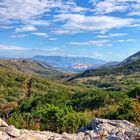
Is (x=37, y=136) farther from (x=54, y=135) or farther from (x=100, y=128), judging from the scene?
(x=100, y=128)

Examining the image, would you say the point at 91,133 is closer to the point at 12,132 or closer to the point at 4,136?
the point at 12,132

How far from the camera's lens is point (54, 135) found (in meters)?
11.4

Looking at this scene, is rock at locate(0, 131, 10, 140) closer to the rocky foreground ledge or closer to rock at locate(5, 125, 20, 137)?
the rocky foreground ledge

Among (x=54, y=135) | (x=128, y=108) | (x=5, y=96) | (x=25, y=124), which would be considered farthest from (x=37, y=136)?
(x=5, y=96)

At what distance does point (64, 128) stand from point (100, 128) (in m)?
3.25

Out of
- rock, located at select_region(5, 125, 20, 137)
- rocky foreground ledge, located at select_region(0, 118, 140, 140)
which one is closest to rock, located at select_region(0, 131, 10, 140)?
rocky foreground ledge, located at select_region(0, 118, 140, 140)

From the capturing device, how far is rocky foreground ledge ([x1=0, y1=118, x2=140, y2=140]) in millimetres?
10544

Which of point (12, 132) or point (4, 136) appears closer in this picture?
point (4, 136)

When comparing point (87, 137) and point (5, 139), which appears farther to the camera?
point (87, 137)

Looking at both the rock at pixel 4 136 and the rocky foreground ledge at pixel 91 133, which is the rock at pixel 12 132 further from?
the rock at pixel 4 136

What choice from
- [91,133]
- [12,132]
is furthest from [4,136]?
[91,133]

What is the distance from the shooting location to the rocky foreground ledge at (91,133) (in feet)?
34.6

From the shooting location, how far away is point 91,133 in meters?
11.6

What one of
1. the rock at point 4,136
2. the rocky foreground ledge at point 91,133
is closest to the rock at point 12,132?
the rocky foreground ledge at point 91,133
